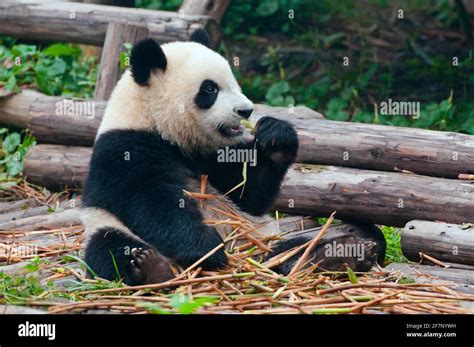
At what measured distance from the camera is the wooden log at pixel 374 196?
5.66 metres

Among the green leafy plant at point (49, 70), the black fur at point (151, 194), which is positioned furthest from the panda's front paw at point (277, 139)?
the green leafy plant at point (49, 70)

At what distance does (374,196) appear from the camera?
5852 millimetres

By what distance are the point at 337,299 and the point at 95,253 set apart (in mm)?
1445

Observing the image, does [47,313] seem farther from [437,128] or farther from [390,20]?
[390,20]

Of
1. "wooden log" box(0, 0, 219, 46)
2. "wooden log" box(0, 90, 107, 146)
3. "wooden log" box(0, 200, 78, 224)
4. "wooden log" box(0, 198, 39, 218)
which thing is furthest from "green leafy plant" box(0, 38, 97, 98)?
"wooden log" box(0, 200, 78, 224)

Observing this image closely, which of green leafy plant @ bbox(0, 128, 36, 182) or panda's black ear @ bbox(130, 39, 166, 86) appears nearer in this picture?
panda's black ear @ bbox(130, 39, 166, 86)

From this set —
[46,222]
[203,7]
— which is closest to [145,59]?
[46,222]

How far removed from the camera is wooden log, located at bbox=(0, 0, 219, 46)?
8039 millimetres

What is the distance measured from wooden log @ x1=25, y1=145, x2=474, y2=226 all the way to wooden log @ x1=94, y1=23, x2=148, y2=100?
98.5 inches

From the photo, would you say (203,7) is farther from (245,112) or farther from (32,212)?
(245,112)

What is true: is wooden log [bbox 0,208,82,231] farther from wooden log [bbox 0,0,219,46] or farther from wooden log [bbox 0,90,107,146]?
wooden log [bbox 0,0,219,46]

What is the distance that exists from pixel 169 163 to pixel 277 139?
2.23 feet

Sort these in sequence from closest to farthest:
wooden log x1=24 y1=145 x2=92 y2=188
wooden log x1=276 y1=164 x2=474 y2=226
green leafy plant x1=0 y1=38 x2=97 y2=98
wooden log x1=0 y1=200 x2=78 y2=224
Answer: wooden log x1=276 y1=164 x2=474 y2=226
wooden log x1=0 y1=200 x2=78 y2=224
wooden log x1=24 y1=145 x2=92 y2=188
green leafy plant x1=0 y1=38 x2=97 y2=98

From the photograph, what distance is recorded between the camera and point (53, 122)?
7875mm
